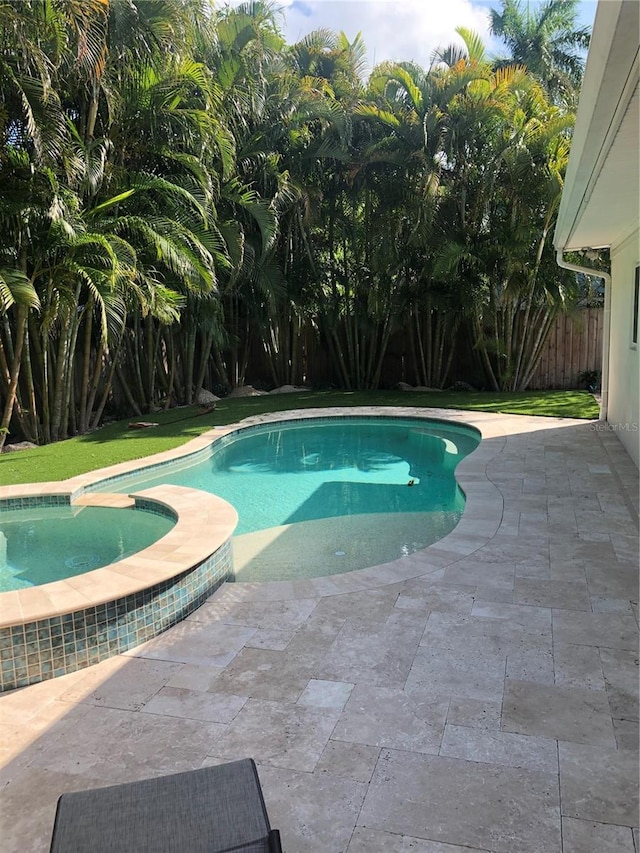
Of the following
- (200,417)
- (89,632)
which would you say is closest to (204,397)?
(200,417)

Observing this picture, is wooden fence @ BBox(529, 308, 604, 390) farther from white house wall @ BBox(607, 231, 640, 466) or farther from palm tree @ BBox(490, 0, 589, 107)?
palm tree @ BBox(490, 0, 589, 107)

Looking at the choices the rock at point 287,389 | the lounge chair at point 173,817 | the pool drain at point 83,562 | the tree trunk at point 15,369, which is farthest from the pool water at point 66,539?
the rock at point 287,389

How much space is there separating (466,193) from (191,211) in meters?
6.05

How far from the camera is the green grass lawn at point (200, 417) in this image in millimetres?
7719

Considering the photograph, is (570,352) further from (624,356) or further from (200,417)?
(200,417)

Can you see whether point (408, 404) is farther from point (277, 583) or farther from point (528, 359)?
point (277, 583)

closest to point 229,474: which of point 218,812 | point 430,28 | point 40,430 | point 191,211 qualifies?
point 40,430

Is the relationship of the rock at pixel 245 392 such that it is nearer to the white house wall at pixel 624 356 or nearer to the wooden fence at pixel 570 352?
the wooden fence at pixel 570 352

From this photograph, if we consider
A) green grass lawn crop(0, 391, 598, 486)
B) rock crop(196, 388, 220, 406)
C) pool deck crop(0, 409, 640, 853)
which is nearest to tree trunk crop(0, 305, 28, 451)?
green grass lawn crop(0, 391, 598, 486)

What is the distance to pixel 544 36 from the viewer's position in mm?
21484

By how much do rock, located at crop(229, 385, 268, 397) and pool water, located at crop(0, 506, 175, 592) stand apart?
866 centimetres

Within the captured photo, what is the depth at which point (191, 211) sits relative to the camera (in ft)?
33.2

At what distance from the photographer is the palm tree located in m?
21.0

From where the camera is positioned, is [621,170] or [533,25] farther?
[533,25]
